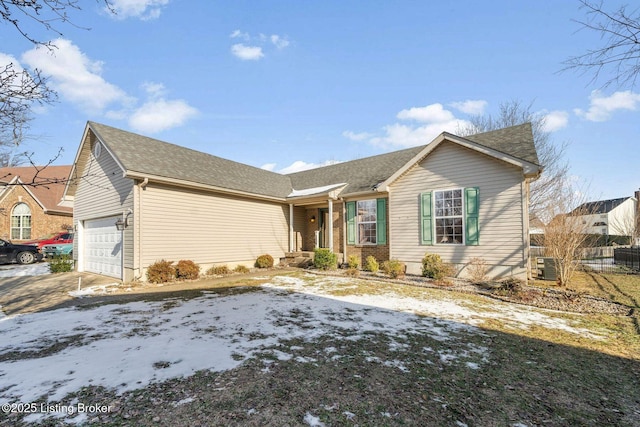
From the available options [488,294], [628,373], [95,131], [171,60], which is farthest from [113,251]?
[628,373]

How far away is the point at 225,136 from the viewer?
703 inches

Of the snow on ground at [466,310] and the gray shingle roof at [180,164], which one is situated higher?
the gray shingle roof at [180,164]

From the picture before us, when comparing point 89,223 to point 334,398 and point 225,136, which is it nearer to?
point 225,136

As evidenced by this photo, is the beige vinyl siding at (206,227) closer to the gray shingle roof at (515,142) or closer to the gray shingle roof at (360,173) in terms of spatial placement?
the gray shingle roof at (360,173)

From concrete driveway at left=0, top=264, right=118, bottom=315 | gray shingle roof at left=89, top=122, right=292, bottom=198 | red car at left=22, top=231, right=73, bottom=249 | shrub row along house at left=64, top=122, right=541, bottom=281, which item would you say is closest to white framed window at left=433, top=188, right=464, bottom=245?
shrub row along house at left=64, top=122, right=541, bottom=281

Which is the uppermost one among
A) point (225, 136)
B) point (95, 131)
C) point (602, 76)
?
point (225, 136)

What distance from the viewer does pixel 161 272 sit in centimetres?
980

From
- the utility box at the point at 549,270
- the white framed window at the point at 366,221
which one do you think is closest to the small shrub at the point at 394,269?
the white framed window at the point at 366,221

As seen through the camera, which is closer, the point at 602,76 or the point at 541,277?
the point at 602,76

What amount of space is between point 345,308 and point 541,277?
8498mm

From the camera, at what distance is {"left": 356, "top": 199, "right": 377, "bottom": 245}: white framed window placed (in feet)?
41.1

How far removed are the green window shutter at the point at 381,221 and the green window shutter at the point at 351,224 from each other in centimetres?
112

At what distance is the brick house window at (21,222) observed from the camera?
21.8m

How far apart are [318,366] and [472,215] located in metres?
8.33
